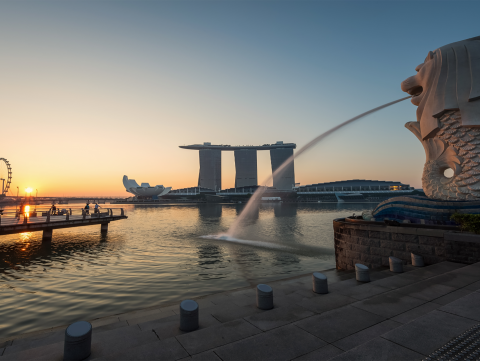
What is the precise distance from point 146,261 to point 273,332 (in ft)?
52.5

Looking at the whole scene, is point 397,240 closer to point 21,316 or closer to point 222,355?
point 222,355

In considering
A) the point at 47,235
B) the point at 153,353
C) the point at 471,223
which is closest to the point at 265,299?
the point at 153,353

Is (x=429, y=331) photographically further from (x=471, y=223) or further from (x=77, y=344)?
(x=471, y=223)

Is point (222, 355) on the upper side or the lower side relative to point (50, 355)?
upper

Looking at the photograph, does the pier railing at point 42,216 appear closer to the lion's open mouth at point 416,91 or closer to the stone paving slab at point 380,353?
the stone paving slab at point 380,353

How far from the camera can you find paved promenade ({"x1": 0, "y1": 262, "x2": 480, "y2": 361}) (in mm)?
4387

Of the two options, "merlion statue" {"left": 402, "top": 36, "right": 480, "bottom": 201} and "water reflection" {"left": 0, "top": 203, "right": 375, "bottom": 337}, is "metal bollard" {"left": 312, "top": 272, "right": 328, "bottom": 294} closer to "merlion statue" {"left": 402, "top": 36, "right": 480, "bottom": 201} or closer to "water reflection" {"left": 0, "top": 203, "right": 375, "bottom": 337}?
"water reflection" {"left": 0, "top": 203, "right": 375, "bottom": 337}

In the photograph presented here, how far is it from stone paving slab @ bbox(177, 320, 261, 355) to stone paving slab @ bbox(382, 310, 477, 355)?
274cm

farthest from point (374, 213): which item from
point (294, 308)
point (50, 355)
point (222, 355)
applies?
point (50, 355)

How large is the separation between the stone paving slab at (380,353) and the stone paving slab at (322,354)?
39cm

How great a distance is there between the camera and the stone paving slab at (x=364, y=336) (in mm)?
4680

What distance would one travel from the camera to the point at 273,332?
16.9 feet

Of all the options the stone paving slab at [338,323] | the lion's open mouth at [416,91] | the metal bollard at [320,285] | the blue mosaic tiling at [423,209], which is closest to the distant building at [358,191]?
the lion's open mouth at [416,91]

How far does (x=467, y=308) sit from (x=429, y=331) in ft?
5.29
